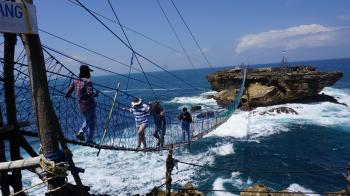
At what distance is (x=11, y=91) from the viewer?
611 cm

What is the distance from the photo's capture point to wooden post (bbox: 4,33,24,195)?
5383 millimetres

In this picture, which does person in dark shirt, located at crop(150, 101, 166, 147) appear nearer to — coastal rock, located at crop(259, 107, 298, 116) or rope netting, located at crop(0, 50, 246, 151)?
rope netting, located at crop(0, 50, 246, 151)

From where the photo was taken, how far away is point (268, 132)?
3247 cm

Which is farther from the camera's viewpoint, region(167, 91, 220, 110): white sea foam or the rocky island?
region(167, 91, 220, 110): white sea foam

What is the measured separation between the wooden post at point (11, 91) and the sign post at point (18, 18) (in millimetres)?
1072

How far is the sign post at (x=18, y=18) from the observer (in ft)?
13.6

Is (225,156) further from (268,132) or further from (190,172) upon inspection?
(268,132)

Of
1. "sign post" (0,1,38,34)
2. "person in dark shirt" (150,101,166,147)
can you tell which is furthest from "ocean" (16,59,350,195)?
"sign post" (0,1,38,34)

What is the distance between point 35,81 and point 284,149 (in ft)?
81.8

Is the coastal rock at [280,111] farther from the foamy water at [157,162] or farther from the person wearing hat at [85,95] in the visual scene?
the person wearing hat at [85,95]

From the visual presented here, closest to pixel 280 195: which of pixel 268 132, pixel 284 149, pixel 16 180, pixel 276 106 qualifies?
pixel 16 180

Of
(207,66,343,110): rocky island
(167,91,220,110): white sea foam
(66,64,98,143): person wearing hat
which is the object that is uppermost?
(66,64,98,143): person wearing hat

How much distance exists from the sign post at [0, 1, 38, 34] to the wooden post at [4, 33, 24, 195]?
1072mm

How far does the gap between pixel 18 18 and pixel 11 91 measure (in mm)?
2153
